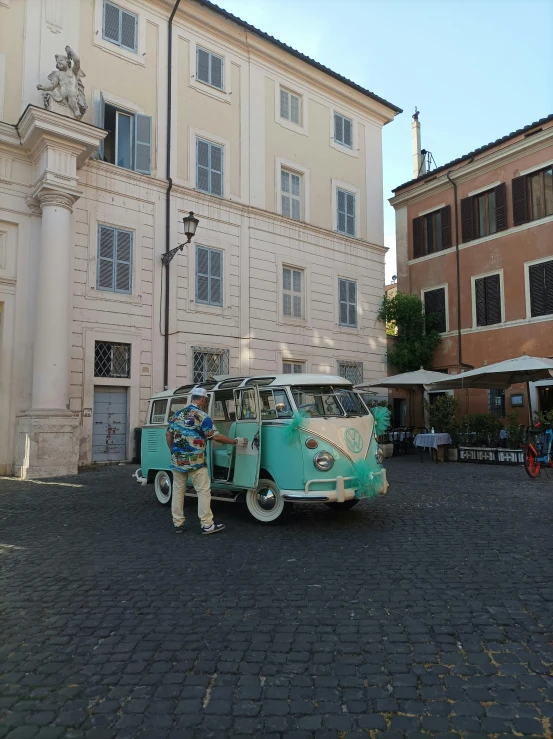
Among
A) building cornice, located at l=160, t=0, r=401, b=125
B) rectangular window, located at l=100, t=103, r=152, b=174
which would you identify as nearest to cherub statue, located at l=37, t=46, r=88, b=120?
rectangular window, located at l=100, t=103, r=152, b=174

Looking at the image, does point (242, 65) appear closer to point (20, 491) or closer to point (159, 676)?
point (20, 491)

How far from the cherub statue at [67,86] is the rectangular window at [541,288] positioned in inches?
598

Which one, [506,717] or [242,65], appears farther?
[242,65]

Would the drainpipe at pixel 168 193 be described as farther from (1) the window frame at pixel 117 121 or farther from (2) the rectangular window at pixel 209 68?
(2) the rectangular window at pixel 209 68

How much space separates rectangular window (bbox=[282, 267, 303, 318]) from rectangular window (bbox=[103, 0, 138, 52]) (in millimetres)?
8412

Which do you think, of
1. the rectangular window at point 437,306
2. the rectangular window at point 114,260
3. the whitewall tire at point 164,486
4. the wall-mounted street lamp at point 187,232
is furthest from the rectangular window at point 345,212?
the whitewall tire at point 164,486

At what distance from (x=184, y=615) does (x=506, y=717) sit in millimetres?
2312

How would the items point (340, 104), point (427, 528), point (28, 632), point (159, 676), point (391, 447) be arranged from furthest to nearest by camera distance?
1. point (340, 104)
2. point (391, 447)
3. point (427, 528)
4. point (28, 632)
5. point (159, 676)

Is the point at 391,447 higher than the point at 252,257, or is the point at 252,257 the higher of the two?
the point at 252,257

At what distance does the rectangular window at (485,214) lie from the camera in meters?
21.4

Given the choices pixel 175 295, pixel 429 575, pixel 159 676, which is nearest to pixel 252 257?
pixel 175 295

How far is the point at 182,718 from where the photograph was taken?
2867 millimetres

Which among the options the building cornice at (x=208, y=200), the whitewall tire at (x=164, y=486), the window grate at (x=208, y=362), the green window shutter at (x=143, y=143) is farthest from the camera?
the window grate at (x=208, y=362)

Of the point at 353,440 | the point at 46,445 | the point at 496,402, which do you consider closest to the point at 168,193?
the point at 46,445
